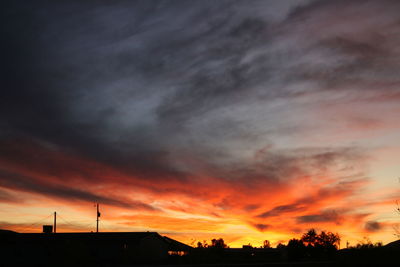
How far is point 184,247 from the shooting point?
72.7m

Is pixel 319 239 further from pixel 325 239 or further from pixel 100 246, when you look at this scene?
pixel 100 246

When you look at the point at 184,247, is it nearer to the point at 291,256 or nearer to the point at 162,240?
the point at 162,240

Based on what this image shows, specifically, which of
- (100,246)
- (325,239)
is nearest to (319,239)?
(325,239)

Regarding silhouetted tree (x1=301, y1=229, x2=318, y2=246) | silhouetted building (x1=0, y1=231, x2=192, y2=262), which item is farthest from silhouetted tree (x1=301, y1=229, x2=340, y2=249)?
silhouetted building (x1=0, y1=231, x2=192, y2=262)

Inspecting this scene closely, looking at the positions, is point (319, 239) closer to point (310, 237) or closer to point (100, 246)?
point (310, 237)

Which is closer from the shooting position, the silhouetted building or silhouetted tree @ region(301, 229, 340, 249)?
the silhouetted building

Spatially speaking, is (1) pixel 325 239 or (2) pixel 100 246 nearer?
(2) pixel 100 246

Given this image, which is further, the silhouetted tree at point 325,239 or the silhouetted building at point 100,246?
the silhouetted tree at point 325,239

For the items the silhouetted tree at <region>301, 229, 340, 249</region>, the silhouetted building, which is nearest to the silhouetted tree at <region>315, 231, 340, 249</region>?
the silhouetted tree at <region>301, 229, 340, 249</region>

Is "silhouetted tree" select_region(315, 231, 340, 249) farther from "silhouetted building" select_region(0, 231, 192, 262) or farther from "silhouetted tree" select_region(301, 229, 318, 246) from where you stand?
"silhouetted building" select_region(0, 231, 192, 262)

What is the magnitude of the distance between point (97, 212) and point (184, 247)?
797 inches

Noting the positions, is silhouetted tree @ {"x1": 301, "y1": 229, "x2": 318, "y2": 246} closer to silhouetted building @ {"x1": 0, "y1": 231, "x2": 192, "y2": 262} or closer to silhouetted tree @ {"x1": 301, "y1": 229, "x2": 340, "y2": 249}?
silhouetted tree @ {"x1": 301, "y1": 229, "x2": 340, "y2": 249}

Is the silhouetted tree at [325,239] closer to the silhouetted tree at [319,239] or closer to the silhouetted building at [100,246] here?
the silhouetted tree at [319,239]

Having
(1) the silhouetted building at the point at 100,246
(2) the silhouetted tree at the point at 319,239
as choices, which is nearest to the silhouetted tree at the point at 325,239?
(2) the silhouetted tree at the point at 319,239
